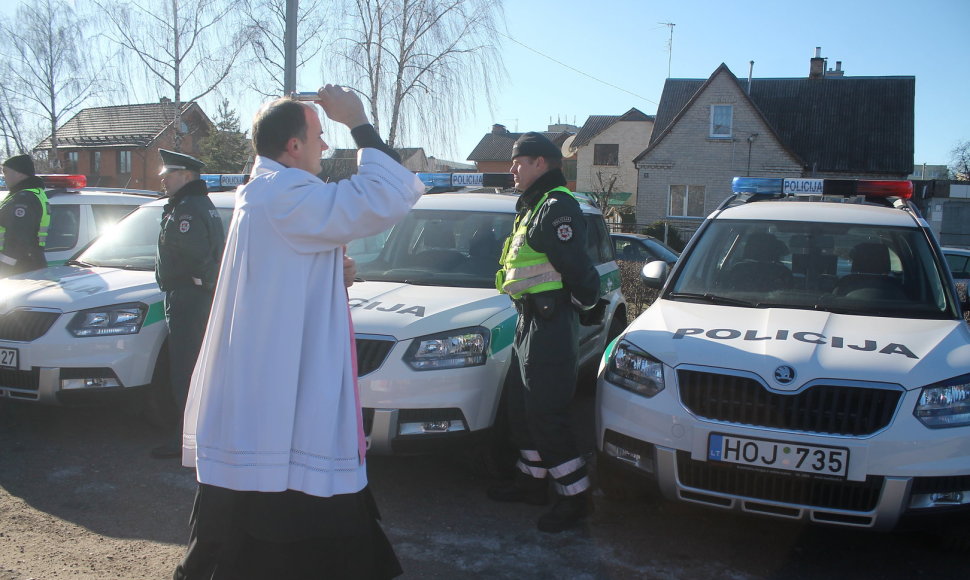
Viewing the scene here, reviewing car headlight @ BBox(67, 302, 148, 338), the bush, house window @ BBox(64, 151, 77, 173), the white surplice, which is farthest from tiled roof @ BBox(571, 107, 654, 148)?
the white surplice

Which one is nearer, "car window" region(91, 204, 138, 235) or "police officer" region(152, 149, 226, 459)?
"police officer" region(152, 149, 226, 459)

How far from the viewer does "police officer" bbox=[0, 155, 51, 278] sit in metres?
6.59

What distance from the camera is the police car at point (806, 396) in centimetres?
340

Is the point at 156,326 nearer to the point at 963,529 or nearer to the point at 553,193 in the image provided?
the point at 553,193

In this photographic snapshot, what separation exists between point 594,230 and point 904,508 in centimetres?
367

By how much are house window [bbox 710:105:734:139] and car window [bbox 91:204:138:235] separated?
30.8 metres

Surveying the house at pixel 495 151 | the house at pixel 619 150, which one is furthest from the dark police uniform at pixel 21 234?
the house at pixel 495 151

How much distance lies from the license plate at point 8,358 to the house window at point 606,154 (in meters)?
49.3

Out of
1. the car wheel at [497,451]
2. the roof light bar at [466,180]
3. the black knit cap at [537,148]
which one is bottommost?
the car wheel at [497,451]

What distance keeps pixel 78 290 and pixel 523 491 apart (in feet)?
11.1

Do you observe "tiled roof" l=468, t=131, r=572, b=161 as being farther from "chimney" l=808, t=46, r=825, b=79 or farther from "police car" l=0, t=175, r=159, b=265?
"police car" l=0, t=175, r=159, b=265

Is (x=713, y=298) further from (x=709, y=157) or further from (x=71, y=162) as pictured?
(x=71, y=162)

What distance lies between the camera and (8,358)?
16.7ft

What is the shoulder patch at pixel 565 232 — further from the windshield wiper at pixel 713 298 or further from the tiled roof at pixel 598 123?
the tiled roof at pixel 598 123
